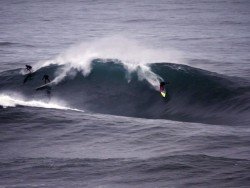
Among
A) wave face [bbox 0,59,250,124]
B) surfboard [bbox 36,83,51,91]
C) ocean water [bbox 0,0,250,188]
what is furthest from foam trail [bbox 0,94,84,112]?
surfboard [bbox 36,83,51,91]

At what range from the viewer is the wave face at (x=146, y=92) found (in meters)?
20.4

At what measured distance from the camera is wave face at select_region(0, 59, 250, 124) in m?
20.4

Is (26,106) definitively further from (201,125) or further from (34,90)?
(201,125)

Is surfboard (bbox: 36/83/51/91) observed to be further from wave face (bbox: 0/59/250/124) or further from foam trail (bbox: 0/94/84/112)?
foam trail (bbox: 0/94/84/112)

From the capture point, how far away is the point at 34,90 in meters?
25.1

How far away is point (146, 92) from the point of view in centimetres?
2311

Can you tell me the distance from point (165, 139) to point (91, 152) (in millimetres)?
2709

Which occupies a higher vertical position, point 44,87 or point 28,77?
point 28,77

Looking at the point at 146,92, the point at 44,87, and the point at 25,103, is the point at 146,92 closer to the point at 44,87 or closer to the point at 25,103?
the point at 44,87

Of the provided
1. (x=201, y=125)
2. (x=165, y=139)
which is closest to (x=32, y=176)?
(x=165, y=139)

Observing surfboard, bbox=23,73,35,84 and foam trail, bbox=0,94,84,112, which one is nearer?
foam trail, bbox=0,94,84,112

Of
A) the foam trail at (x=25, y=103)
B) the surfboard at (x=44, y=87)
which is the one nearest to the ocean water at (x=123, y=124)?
the foam trail at (x=25, y=103)

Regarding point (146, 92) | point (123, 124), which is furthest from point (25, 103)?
point (123, 124)

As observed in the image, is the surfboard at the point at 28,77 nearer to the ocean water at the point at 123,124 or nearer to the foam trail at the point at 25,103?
the ocean water at the point at 123,124
